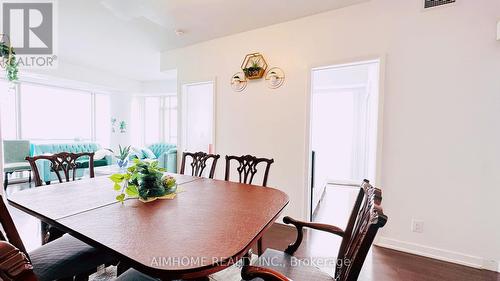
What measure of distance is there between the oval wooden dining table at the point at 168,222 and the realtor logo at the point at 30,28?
255cm

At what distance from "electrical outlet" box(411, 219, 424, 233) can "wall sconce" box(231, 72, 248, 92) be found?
2.64 meters

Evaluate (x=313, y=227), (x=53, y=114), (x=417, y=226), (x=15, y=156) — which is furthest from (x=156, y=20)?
(x=53, y=114)

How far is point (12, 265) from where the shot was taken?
52 cm

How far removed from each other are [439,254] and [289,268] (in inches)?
76.7

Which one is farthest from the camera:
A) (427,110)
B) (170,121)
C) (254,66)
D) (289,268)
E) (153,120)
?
(153,120)

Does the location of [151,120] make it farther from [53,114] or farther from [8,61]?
[8,61]

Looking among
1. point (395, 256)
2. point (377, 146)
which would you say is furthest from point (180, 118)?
point (395, 256)

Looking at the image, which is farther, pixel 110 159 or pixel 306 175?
pixel 110 159

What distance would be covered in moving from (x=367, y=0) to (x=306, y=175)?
6.97 feet

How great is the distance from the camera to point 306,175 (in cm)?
287

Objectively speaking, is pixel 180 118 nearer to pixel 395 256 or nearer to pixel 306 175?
pixel 306 175

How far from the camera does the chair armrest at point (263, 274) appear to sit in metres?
0.87

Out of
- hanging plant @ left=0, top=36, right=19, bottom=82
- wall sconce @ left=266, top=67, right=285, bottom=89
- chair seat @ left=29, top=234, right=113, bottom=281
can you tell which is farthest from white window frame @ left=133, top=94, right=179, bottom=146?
chair seat @ left=29, top=234, right=113, bottom=281

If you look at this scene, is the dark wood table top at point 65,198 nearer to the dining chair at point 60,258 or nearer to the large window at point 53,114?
the dining chair at point 60,258
